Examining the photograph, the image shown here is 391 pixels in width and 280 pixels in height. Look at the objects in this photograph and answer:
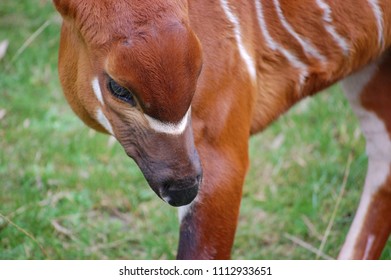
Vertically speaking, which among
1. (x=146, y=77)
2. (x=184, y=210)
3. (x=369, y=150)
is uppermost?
(x=146, y=77)

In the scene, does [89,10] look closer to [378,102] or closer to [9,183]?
[378,102]

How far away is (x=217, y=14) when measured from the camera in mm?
3387

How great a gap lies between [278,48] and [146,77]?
1031 mm

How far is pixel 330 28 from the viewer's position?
12.3ft

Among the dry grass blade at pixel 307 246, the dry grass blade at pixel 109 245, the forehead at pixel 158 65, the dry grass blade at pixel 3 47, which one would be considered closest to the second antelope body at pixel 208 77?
the forehead at pixel 158 65

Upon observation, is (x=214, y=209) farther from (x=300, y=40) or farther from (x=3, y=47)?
(x=3, y=47)

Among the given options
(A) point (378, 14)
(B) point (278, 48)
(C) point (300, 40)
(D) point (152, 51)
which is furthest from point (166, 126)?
(A) point (378, 14)

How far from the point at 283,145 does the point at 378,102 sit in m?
1.48

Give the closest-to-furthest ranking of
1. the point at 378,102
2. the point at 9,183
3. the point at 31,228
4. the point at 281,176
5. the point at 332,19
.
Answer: the point at 332,19 < the point at 378,102 < the point at 31,228 < the point at 9,183 < the point at 281,176

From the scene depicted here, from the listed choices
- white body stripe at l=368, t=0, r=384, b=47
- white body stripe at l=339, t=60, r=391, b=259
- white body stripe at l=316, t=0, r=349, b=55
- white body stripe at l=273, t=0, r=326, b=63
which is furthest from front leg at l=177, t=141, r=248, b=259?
white body stripe at l=339, t=60, r=391, b=259

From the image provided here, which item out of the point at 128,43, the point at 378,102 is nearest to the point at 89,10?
the point at 128,43

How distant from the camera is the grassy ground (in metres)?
4.73

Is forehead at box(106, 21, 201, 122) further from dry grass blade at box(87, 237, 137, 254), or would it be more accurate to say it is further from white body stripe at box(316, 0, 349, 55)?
dry grass blade at box(87, 237, 137, 254)

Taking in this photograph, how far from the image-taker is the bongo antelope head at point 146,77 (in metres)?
2.80
